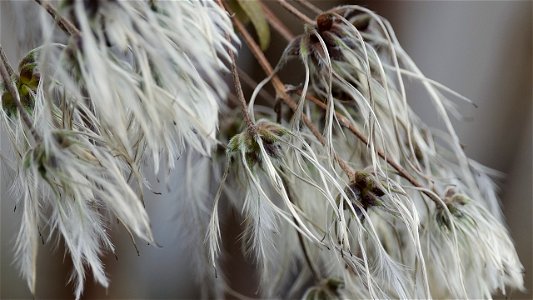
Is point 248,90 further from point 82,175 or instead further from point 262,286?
point 82,175

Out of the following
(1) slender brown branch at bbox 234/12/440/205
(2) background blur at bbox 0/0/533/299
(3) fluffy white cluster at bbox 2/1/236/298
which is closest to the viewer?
(3) fluffy white cluster at bbox 2/1/236/298

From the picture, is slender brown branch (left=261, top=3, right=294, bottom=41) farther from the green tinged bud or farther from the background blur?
the background blur

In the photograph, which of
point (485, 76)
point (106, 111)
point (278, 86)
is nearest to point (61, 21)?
point (106, 111)

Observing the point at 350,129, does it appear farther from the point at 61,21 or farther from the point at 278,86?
the point at 61,21

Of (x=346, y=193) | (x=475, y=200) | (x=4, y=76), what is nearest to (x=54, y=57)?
(x=4, y=76)

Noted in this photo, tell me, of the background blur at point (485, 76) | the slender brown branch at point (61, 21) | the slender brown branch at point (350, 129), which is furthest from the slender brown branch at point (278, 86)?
the background blur at point (485, 76)

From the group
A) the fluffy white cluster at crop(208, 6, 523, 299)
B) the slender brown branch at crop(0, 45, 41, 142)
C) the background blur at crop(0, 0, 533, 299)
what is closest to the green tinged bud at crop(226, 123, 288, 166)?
the fluffy white cluster at crop(208, 6, 523, 299)

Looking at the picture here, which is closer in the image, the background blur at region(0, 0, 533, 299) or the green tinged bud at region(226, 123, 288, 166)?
the green tinged bud at region(226, 123, 288, 166)

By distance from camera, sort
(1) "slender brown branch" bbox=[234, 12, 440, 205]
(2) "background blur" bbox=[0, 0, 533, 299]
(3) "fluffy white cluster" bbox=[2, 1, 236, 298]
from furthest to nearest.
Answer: (2) "background blur" bbox=[0, 0, 533, 299] < (1) "slender brown branch" bbox=[234, 12, 440, 205] < (3) "fluffy white cluster" bbox=[2, 1, 236, 298]
